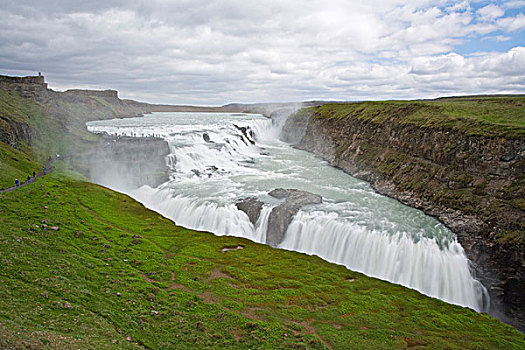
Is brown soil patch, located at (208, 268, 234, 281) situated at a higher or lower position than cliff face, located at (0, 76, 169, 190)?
lower

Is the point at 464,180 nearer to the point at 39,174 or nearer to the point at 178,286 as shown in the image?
the point at 178,286

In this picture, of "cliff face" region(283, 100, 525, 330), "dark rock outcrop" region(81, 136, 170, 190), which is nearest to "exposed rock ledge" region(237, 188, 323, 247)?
"cliff face" region(283, 100, 525, 330)

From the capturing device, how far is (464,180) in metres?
29.8

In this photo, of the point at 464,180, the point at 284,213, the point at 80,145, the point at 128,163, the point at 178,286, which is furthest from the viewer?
the point at 80,145

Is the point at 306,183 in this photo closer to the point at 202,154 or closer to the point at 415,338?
the point at 202,154

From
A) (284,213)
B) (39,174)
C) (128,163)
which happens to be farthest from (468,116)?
(39,174)

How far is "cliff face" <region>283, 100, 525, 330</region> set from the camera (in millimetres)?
22516

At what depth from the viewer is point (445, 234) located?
26.8 meters

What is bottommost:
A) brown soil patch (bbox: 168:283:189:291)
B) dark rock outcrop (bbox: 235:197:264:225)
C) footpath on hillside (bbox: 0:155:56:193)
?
brown soil patch (bbox: 168:283:189:291)

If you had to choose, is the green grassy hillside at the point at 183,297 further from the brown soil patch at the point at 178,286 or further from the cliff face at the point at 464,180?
the cliff face at the point at 464,180

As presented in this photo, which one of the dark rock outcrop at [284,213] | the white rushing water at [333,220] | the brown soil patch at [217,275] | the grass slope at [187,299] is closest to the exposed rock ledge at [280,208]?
the dark rock outcrop at [284,213]

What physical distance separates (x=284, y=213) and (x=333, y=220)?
456 cm

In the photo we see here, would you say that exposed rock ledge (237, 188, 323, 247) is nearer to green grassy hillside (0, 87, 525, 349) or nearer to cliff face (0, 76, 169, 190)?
green grassy hillside (0, 87, 525, 349)

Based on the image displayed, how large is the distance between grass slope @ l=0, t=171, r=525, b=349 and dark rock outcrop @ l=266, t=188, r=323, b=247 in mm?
2860
